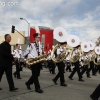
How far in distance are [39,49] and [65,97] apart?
5.98 feet

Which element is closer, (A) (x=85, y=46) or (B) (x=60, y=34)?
(B) (x=60, y=34)

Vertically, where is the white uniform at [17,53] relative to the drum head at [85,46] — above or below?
below

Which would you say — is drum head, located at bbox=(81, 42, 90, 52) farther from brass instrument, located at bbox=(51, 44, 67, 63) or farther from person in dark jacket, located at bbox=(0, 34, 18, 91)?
person in dark jacket, located at bbox=(0, 34, 18, 91)

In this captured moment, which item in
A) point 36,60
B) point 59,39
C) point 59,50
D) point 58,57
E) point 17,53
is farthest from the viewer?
point 17,53

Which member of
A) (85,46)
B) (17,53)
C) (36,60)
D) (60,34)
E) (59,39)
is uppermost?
(60,34)

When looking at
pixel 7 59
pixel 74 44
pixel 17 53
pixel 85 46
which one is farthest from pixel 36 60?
pixel 85 46

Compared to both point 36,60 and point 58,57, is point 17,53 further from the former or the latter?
point 36,60

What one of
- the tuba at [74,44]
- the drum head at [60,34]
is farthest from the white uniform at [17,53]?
the drum head at [60,34]

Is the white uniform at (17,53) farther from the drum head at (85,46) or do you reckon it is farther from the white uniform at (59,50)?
the drum head at (85,46)

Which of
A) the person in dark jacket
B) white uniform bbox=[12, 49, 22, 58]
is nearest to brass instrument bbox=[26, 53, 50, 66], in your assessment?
the person in dark jacket

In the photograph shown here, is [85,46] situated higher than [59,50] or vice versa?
[85,46]

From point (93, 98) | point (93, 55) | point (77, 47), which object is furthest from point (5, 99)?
point (93, 55)

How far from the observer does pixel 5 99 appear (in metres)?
5.00

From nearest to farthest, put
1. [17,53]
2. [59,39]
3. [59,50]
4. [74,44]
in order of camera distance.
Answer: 1. [59,39]
2. [59,50]
3. [74,44]
4. [17,53]
